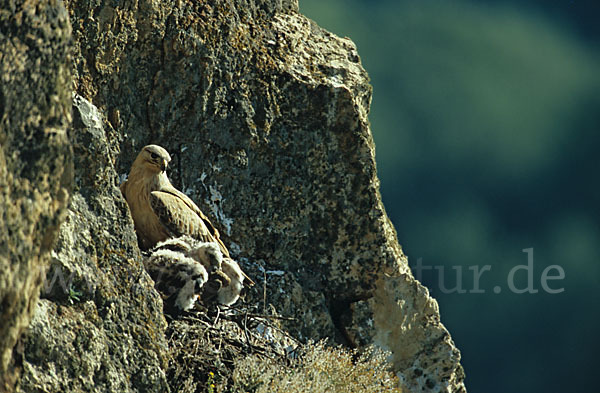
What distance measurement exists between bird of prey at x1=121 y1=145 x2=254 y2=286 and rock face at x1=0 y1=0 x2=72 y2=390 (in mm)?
3402

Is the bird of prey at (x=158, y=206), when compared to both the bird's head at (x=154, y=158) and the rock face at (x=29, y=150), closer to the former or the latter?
the bird's head at (x=154, y=158)

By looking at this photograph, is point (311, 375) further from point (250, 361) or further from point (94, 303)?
point (94, 303)

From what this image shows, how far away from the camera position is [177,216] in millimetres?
6867

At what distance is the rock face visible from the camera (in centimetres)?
323

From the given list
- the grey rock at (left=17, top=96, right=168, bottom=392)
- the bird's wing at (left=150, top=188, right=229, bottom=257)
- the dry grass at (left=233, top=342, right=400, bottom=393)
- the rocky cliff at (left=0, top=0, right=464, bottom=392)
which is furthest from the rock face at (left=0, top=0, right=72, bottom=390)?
the bird's wing at (left=150, top=188, right=229, bottom=257)

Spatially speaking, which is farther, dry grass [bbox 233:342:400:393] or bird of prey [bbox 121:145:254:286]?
bird of prey [bbox 121:145:254:286]

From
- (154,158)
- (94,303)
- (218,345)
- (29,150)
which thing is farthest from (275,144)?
(29,150)

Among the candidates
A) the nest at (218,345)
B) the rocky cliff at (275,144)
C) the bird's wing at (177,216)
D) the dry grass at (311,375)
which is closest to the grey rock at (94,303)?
the nest at (218,345)

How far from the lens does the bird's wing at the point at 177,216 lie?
685 cm

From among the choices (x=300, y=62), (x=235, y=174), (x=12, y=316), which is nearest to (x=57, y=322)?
(x=12, y=316)

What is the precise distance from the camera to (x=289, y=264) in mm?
7656

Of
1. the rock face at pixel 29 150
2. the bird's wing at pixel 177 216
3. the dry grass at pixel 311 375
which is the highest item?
the rock face at pixel 29 150

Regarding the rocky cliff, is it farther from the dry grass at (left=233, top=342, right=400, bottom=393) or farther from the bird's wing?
the dry grass at (left=233, top=342, right=400, bottom=393)

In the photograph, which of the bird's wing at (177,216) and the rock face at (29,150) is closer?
the rock face at (29,150)
